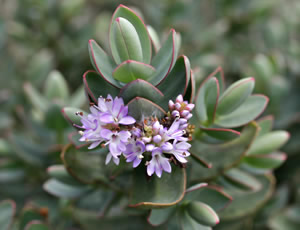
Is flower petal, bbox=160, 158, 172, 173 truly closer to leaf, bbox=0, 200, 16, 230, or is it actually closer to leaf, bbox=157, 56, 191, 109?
leaf, bbox=157, 56, 191, 109

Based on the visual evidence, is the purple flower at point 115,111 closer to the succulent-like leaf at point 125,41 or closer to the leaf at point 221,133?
the succulent-like leaf at point 125,41

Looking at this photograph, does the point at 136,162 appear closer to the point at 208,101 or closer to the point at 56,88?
the point at 208,101

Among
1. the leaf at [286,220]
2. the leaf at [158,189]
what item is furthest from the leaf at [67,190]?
the leaf at [286,220]

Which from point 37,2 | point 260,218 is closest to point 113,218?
point 260,218

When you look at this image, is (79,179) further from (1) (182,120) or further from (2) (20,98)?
(2) (20,98)

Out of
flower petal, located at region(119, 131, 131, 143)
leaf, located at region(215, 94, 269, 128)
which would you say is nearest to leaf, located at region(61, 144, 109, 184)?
flower petal, located at region(119, 131, 131, 143)

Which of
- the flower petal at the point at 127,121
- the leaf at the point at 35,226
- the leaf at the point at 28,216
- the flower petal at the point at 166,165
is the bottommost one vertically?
the leaf at the point at 28,216
